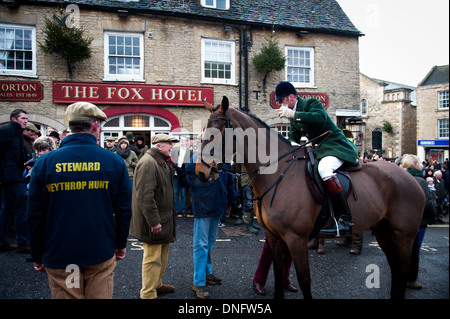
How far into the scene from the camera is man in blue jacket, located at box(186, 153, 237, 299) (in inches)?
161

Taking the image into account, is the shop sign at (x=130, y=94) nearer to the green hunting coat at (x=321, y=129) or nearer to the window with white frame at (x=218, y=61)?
the window with white frame at (x=218, y=61)

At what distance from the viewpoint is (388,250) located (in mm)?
4168

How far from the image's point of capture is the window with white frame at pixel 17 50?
11328 mm

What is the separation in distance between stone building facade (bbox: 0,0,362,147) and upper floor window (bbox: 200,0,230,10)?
0.16 ft

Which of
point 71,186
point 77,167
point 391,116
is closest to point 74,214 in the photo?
point 71,186

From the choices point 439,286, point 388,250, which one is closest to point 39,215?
point 388,250

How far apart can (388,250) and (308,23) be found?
1314cm

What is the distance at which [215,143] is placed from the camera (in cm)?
335

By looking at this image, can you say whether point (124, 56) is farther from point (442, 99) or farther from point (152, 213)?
point (442, 99)

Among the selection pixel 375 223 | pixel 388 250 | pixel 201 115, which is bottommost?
pixel 388 250

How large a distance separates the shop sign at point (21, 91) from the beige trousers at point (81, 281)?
11402 millimetres

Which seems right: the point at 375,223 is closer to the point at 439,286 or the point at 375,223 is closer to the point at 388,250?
the point at 388,250

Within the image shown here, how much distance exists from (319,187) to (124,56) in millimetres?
11312

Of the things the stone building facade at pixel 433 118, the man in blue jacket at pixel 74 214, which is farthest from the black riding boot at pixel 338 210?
the stone building facade at pixel 433 118
